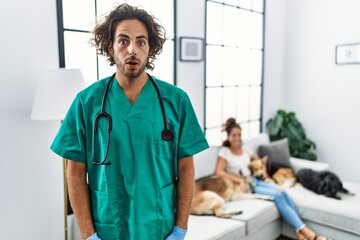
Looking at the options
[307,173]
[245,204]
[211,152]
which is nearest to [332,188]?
[307,173]

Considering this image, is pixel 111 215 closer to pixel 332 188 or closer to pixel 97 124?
pixel 97 124

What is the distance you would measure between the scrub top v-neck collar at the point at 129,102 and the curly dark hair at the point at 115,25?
4.7 inches

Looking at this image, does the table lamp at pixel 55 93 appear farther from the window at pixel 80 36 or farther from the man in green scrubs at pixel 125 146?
the man in green scrubs at pixel 125 146

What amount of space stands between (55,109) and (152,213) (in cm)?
95

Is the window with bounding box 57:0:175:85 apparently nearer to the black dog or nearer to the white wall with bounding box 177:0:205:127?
the white wall with bounding box 177:0:205:127

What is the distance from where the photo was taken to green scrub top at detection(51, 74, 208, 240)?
1.26 m

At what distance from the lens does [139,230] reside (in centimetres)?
130

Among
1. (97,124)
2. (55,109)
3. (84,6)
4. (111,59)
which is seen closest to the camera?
(97,124)

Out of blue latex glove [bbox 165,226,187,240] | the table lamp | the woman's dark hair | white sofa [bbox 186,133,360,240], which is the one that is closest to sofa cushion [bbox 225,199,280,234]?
white sofa [bbox 186,133,360,240]

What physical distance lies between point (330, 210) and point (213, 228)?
3.55 feet

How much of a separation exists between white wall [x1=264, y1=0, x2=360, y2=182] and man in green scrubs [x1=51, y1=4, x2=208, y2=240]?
127 inches

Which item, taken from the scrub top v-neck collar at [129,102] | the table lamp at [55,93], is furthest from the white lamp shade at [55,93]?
the scrub top v-neck collar at [129,102]

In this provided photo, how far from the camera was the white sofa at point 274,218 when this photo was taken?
8.45 ft

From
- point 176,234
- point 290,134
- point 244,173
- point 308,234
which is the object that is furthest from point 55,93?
point 290,134
